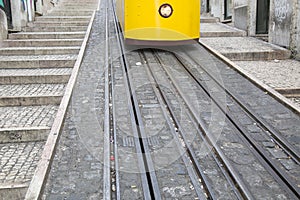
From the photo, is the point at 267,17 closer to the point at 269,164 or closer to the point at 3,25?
the point at 3,25

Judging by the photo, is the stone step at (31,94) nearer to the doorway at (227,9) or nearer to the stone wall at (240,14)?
the stone wall at (240,14)

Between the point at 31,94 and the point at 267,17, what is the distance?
882 centimetres

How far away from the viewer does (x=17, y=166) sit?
4.60 meters

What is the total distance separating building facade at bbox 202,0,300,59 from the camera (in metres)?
9.41

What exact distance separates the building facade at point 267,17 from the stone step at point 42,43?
6.10 metres

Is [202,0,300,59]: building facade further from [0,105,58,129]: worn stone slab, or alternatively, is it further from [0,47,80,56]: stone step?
[0,105,58,129]: worn stone slab

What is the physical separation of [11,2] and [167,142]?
358 inches

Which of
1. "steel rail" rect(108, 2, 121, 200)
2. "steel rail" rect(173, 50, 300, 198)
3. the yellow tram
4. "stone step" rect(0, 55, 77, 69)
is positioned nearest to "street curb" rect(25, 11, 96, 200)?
"steel rail" rect(108, 2, 121, 200)

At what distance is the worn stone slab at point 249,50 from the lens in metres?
9.45

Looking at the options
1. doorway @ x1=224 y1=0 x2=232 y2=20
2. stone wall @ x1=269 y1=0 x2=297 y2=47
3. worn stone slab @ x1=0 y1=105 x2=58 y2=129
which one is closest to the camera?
worn stone slab @ x1=0 y1=105 x2=58 y2=129

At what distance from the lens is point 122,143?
4785 millimetres

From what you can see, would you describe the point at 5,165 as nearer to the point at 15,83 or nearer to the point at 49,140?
the point at 49,140

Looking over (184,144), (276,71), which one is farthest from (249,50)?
(184,144)

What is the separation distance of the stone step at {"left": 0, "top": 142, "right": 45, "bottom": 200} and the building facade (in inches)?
293
